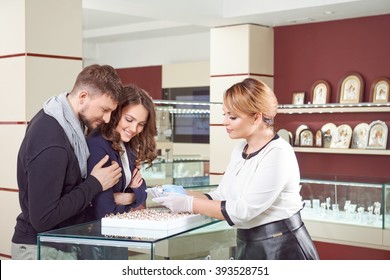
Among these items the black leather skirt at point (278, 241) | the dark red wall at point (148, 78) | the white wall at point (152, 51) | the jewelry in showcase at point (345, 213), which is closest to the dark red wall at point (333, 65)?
the jewelry in showcase at point (345, 213)

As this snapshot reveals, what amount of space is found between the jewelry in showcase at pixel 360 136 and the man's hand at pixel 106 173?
14.5 feet

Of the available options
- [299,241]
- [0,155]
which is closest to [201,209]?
[299,241]

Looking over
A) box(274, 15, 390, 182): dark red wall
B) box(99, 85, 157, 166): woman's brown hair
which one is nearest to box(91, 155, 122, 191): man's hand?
box(99, 85, 157, 166): woman's brown hair

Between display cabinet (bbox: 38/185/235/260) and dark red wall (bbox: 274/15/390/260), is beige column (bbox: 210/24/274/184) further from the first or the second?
display cabinet (bbox: 38/185/235/260)

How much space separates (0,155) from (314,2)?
10.5ft

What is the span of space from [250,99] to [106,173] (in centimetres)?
64

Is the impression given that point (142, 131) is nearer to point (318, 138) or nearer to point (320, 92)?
point (318, 138)

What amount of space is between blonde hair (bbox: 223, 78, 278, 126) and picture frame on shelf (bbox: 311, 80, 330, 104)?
4.57 meters

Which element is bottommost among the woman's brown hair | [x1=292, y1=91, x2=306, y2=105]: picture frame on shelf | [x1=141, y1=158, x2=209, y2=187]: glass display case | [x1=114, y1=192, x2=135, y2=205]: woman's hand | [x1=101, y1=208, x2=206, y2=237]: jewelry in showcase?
[x1=141, y1=158, x2=209, y2=187]: glass display case

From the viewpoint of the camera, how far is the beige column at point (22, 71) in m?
4.57

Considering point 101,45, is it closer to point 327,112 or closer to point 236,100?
point 327,112

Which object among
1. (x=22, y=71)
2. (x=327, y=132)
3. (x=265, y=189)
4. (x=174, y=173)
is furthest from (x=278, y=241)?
(x=327, y=132)

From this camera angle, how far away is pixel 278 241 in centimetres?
260

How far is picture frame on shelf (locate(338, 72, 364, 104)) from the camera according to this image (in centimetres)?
673
